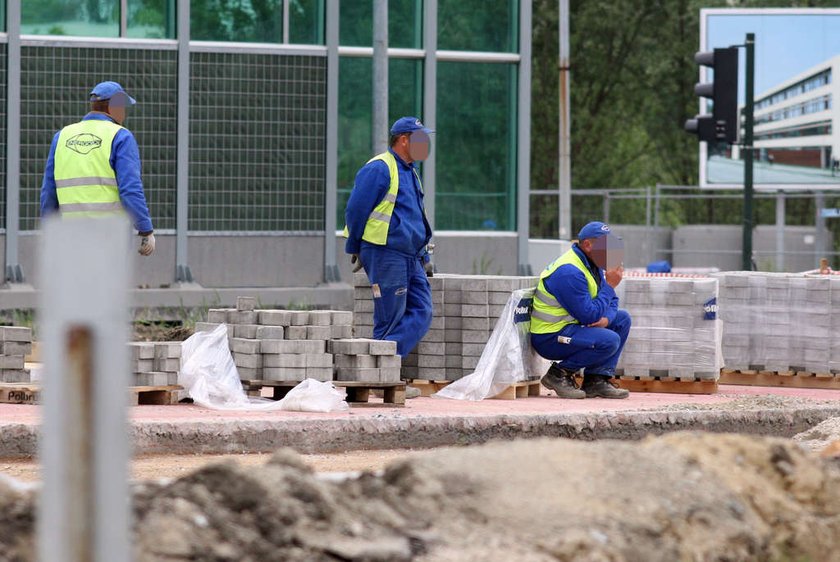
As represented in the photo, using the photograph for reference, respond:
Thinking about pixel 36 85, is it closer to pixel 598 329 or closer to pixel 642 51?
pixel 598 329

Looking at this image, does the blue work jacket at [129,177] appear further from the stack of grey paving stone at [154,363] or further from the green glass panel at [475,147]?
the green glass panel at [475,147]

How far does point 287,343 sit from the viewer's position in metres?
12.1

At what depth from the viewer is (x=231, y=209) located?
71.4 feet

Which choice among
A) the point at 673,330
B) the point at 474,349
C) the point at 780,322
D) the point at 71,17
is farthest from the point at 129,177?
the point at 71,17

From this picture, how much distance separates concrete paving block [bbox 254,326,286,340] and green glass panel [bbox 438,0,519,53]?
11.2m

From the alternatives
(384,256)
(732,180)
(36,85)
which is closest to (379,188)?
(384,256)

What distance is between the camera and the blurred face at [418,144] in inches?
511

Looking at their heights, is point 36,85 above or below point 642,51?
below

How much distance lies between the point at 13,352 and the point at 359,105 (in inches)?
426

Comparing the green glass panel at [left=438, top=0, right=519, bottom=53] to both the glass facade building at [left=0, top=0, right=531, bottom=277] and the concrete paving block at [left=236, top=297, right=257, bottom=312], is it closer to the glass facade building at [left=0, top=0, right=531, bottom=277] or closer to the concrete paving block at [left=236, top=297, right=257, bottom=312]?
the glass facade building at [left=0, top=0, right=531, bottom=277]

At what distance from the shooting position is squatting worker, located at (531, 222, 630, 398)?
13430mm

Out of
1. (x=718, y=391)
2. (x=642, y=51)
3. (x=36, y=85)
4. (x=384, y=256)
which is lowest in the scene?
(x=718, y=391)

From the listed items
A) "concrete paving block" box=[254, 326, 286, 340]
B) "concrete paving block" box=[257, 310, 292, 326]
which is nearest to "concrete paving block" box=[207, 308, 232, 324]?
"concrete paving block" box=[257, 310, 292, 326]

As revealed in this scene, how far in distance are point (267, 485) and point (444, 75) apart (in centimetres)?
1752
